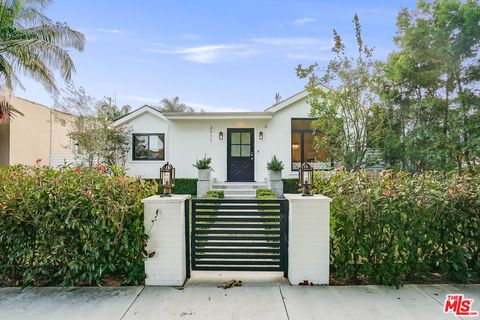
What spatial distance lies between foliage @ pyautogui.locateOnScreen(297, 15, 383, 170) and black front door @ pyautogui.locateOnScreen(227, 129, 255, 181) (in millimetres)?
3099

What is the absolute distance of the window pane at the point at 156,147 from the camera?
1309cm

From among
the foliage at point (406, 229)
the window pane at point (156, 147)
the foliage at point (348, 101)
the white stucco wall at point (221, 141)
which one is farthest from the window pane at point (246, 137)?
the foliage at point (406, 229)

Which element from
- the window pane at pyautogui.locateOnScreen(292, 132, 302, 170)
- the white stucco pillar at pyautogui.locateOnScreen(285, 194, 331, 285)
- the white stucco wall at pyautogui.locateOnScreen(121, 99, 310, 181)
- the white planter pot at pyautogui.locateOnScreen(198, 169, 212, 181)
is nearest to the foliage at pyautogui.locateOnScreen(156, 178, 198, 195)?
the white stucco wall at pyautogui.locateOnScreen(121, 99, 310, 181)

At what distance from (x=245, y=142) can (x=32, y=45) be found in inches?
343

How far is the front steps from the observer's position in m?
10.8

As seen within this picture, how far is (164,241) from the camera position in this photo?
3.28 meters

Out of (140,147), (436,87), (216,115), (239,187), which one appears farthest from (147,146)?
(436,87)

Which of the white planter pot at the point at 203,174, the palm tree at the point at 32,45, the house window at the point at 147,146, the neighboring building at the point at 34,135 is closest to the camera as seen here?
the palm tree at the point at 32,45

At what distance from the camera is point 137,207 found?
3236 mm

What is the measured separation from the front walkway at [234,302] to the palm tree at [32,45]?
9.91m

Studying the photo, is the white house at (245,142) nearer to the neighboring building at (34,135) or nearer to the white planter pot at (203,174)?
the white planter pot at (203,174)

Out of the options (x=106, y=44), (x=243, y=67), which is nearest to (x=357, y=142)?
(x=243, y=67)

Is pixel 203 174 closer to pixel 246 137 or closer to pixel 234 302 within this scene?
pixel 246 137

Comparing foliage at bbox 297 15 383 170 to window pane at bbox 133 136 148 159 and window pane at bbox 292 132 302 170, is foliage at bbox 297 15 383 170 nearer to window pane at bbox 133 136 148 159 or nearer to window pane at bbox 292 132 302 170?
window pane at bbox 292 132 302 170
